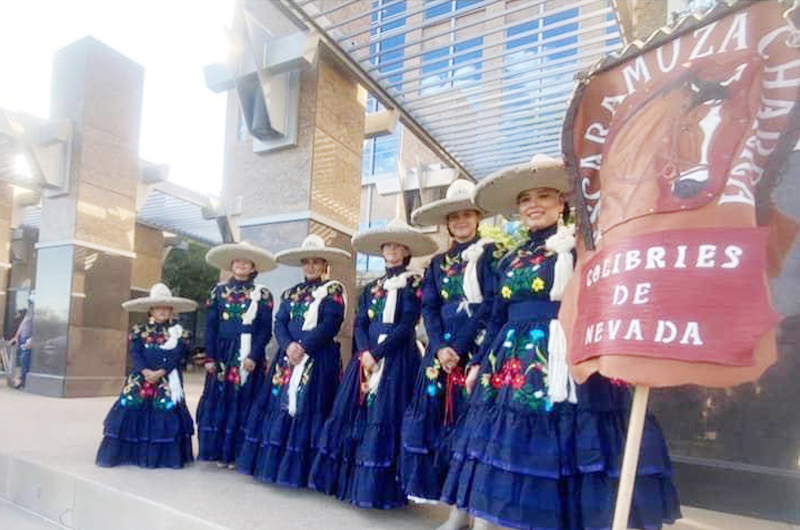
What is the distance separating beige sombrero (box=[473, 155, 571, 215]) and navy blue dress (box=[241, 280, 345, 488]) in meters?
1.58

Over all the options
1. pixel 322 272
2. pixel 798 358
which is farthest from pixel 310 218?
pixel 798 358

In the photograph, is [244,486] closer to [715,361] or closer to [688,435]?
[688,435]

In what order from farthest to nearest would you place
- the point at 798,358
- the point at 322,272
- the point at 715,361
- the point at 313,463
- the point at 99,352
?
the point at 99,352, the point at 322,272, the point at 313,463, the point at 798,358, the point at 715,361

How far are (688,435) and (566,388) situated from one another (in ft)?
6.57

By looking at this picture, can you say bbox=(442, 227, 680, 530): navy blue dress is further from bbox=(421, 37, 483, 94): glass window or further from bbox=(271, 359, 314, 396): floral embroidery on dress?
bbox=(421, 37, 483, 94): glass window

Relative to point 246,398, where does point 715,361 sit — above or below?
above

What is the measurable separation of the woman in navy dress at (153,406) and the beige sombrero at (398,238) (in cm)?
200

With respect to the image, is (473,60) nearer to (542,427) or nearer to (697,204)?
(542,427)

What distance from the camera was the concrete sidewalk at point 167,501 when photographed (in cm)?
327

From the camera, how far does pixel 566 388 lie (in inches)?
95.9

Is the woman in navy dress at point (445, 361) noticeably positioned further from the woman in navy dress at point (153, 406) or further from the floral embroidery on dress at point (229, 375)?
the woman in navy dress at point (153, 406)

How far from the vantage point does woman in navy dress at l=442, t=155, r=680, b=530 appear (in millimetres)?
2312

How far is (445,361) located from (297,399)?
48.7 inches

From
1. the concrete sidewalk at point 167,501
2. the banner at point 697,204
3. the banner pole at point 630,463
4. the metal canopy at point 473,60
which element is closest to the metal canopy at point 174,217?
the metal canopy at point 473,60
